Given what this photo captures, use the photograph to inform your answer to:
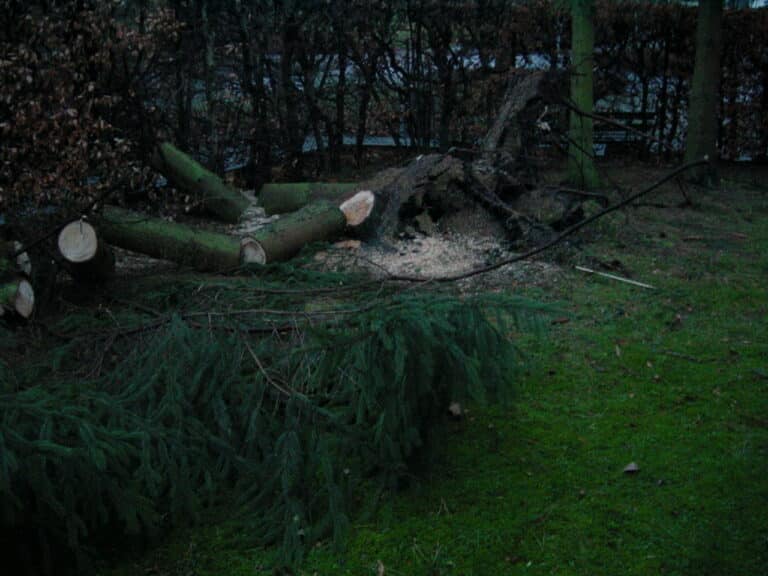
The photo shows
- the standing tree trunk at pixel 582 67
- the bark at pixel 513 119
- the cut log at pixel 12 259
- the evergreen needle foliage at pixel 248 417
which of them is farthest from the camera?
the standing tree trunk at pixel 582 67

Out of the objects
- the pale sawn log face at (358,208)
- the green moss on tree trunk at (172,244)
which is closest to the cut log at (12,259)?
Result: the green moss on tree trunk at (172,244)

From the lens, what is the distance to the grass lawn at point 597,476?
303 centimetres

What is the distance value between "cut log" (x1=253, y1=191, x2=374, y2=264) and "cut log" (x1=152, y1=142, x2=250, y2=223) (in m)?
1.74

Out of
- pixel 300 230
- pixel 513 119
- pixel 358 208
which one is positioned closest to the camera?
pixel 300 230

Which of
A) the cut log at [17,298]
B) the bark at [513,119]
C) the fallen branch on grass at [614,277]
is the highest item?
the bark at [513,119]

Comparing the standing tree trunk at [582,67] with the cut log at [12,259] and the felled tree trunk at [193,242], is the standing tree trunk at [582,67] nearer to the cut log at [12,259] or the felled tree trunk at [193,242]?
the felled tree trunk at [193,242]

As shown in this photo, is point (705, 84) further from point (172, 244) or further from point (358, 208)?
point (172, 244)

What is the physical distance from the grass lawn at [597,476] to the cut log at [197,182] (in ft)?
15.5

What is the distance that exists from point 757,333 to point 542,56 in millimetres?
7393

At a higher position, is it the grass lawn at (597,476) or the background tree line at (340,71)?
the background tree line at (340,71)

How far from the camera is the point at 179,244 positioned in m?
6.63

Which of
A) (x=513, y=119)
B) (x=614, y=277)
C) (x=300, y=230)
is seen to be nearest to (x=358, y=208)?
(x=300, y=230)

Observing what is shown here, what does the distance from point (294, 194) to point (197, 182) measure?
1.13 m

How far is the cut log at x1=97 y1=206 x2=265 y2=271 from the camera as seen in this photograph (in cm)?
659
